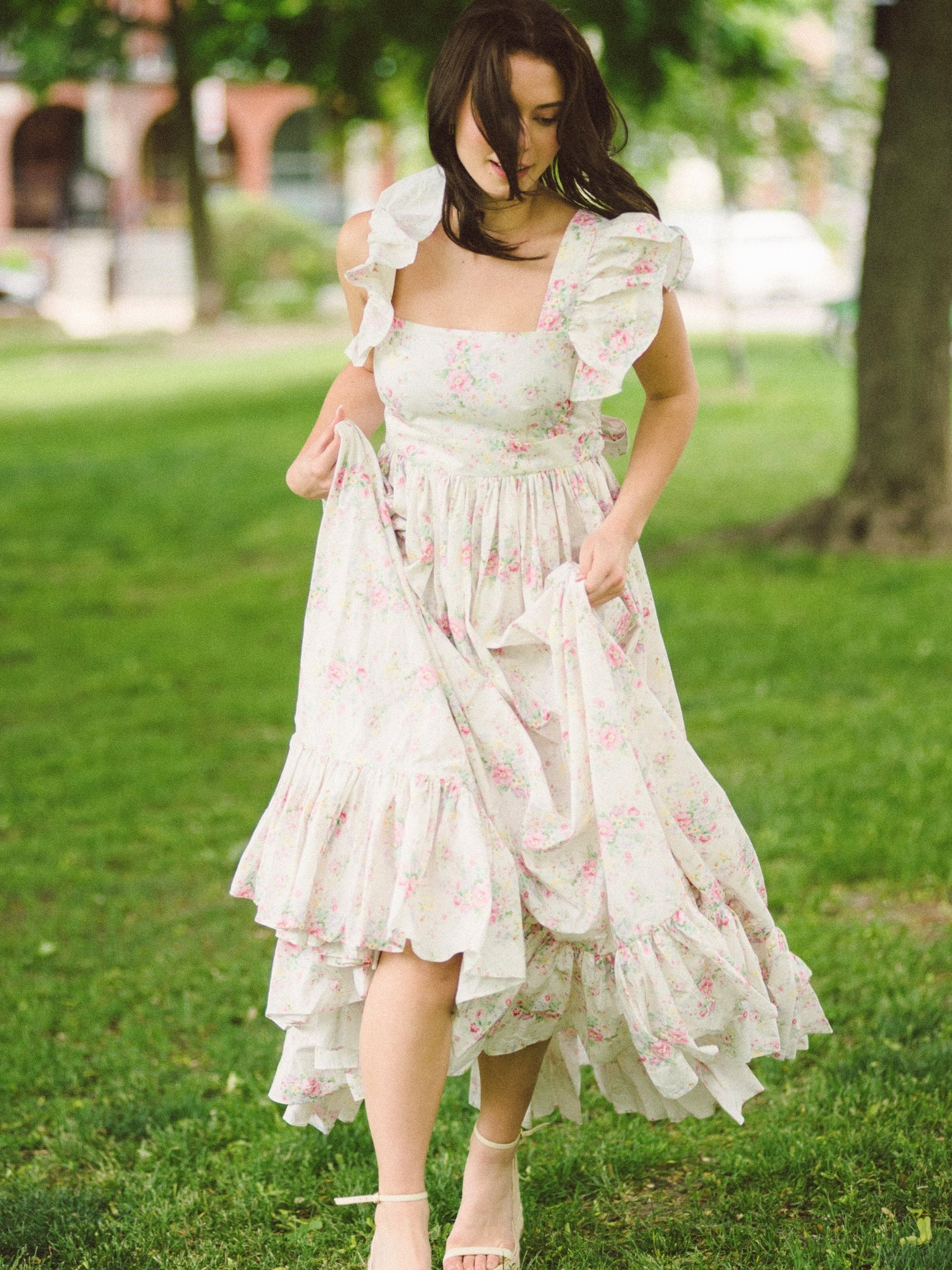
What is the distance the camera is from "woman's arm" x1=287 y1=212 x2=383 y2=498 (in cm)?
256

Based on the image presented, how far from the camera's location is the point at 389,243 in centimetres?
245

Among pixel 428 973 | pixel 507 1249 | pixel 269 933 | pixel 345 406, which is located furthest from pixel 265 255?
pixel 428 973

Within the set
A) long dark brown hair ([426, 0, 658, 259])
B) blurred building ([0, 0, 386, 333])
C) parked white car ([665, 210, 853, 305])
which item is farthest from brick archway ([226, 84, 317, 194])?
long dark brown hair ([426, 0, 658, 259])

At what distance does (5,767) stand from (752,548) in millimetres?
4364

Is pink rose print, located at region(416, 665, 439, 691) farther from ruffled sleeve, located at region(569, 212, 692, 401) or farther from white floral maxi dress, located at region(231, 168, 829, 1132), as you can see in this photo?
ruffled sleeve, located at region(569, 212, 692, 401)

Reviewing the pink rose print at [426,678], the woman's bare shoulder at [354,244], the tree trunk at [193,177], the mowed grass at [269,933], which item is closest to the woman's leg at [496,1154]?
the mowed grass at [269,933]

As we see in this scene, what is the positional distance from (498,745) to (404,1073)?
51 centimetres

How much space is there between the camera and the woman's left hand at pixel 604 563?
247 cm

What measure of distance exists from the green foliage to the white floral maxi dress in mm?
27102

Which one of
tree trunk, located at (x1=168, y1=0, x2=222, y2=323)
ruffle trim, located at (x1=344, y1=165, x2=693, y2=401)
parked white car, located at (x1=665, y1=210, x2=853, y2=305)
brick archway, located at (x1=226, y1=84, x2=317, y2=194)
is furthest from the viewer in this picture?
brick archway, located at (x1=226, y1=84, x2=317, y2=194)

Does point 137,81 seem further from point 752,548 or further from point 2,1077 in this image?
point 2,1077

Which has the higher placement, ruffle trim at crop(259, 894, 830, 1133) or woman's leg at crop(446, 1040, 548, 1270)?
ruffle trim at crop(259, 894, 830, 1133)

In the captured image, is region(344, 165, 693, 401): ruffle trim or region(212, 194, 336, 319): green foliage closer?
region(344, 165, 693, 401): ruffle trim

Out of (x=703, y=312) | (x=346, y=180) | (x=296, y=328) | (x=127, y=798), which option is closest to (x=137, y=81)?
(x=346, y=180)
